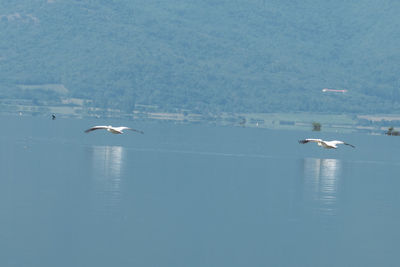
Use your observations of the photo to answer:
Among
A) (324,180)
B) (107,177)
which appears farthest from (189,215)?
(324,180)

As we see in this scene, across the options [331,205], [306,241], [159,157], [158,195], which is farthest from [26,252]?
[159,157]

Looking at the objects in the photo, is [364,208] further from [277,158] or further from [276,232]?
[277,158]

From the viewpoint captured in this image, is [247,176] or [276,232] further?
[247,176]

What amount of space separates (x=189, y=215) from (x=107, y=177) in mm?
17643

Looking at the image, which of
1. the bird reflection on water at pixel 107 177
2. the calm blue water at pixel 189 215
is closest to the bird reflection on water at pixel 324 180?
the calm blue water at pixel 189 215

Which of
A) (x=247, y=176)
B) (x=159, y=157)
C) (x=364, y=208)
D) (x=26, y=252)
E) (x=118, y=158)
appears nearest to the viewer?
(x=26, y=252)

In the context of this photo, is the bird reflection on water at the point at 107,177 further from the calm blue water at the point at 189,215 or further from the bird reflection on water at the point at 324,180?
the bird reflection on water at the point at 324,180

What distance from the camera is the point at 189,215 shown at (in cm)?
4597

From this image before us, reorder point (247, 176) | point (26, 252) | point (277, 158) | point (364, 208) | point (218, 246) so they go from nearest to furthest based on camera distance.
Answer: point (26, 252)
point (218, 246)
point (364, 208)
point (247, 176)
point (277, 158)

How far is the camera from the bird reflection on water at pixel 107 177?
4834cm

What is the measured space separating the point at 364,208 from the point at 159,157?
4002cm

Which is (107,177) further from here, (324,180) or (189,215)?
(189,215)

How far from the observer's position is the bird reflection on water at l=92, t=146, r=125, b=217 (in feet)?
159

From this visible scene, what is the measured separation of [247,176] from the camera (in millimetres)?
71438
